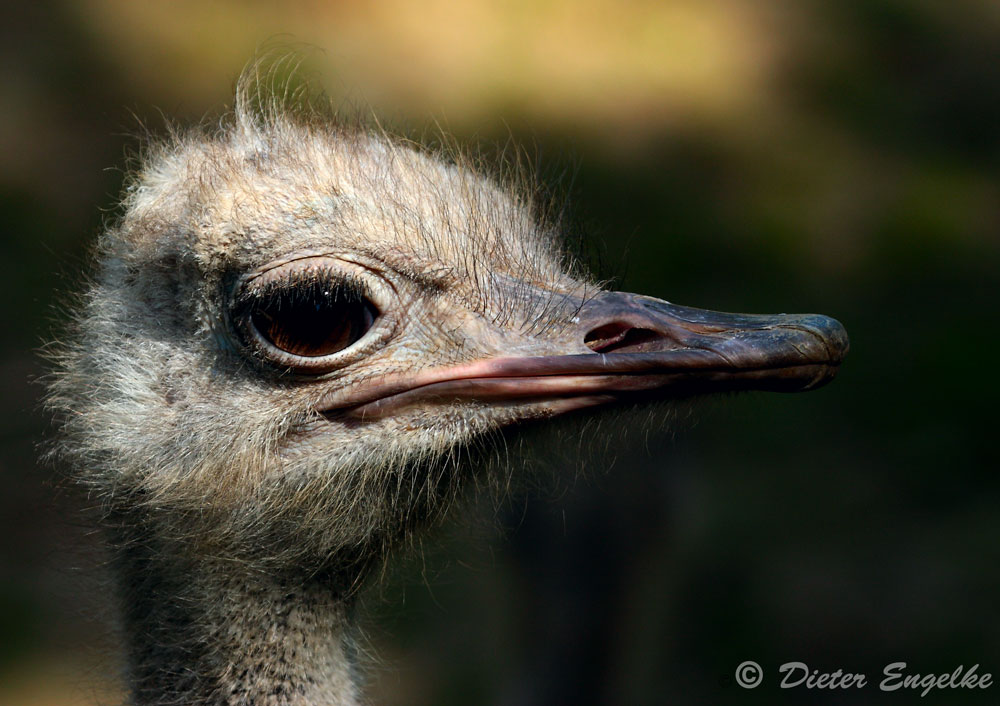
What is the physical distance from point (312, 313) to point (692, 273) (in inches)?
171

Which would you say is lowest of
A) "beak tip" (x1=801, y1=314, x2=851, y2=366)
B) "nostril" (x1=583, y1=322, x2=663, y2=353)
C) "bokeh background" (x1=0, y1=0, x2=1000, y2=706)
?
"bokeh background" (x1=0, y1=0, x2=1000, y2=706)

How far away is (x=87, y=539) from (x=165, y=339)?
1.85 ft

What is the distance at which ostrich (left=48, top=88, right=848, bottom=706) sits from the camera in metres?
1.96

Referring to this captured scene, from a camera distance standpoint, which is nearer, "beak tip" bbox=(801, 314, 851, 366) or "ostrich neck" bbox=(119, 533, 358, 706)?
"beak tip" bbox=(801, 314, 851, 366)

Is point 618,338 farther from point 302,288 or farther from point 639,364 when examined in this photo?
point 302,288

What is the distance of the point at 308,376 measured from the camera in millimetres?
1988

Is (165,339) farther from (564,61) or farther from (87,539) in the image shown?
(564,61)

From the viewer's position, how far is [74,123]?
639cm

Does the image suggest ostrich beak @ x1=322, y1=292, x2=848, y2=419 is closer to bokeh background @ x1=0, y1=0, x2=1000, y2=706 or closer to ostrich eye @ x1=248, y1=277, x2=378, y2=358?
ostrich eye @ x1=248, y1=277, x2=378, y2=358

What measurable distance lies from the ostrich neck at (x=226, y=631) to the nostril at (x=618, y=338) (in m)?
0.62

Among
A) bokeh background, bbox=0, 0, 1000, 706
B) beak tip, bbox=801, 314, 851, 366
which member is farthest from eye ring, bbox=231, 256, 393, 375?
bokeh background, bbox=0, 0, 1000, 706

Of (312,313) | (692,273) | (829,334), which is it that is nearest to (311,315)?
(312,313)

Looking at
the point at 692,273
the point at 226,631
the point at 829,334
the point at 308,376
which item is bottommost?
the point at 692,273

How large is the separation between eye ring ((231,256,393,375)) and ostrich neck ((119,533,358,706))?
375mm
